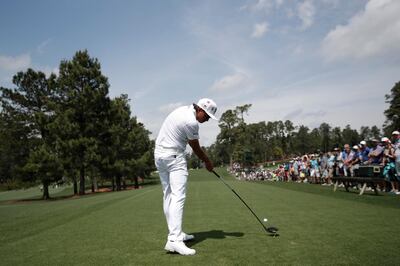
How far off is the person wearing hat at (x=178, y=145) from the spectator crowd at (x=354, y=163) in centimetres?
1089

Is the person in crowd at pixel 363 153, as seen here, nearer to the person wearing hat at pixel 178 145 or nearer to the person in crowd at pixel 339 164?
the person in crowd at pixel 339 164

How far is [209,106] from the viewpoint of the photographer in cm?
586

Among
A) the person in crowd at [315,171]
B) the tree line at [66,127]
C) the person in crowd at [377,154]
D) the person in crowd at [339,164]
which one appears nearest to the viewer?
the person in crowd at [377,154]

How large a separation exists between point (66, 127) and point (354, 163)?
3003 centimetres

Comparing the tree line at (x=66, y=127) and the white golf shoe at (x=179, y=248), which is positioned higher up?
the tree line at (x=66, y=127)

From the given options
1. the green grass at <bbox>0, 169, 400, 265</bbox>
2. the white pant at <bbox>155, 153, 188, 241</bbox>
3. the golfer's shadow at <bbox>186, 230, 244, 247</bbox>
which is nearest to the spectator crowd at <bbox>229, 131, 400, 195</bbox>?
the green grass at <bbox>0, 169, 400, 265</bbox>

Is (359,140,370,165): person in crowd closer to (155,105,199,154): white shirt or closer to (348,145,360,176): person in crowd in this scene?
(348,145,360,176): person in crowd

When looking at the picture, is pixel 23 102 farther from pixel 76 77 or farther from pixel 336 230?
pixel 336 230

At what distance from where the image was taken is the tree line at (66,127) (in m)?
38.7

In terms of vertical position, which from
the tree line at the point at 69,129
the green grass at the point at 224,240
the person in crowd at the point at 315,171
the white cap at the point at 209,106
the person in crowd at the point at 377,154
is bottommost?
the green grass at the point at 224,240

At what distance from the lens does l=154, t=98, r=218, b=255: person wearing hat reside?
5.80 metres

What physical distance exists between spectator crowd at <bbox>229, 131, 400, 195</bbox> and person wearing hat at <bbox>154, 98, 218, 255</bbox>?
1089 cm

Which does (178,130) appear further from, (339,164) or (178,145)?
(339,164)

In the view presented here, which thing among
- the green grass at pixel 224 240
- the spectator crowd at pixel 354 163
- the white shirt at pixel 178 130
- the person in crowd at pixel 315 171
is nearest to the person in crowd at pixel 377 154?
the spectator crowd at pixel 354 163
